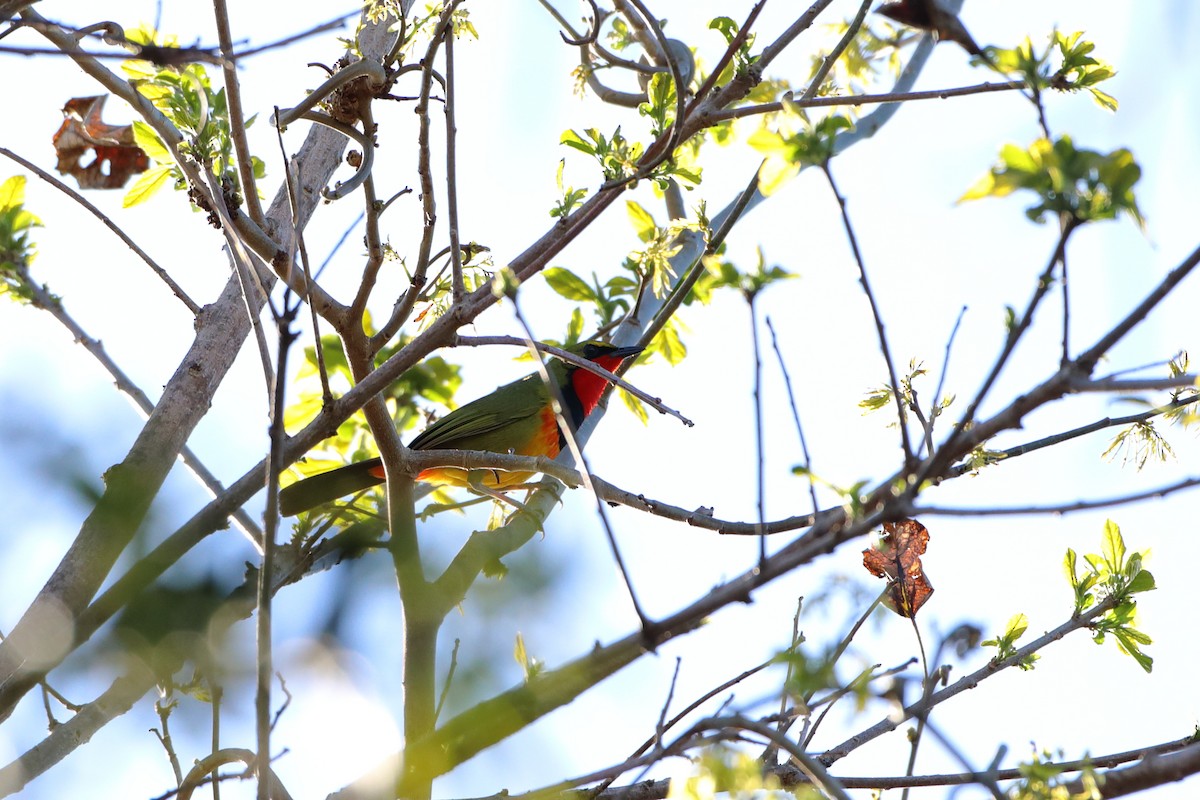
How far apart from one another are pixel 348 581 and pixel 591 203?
5.79ft

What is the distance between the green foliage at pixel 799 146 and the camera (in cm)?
178

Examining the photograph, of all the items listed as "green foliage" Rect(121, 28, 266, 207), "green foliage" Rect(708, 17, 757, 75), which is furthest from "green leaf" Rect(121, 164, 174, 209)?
"green foliage" Rect(708, 17, 757, 75)

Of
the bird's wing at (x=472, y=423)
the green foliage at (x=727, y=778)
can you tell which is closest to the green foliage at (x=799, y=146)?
the green foliage at (x=727, y=778)

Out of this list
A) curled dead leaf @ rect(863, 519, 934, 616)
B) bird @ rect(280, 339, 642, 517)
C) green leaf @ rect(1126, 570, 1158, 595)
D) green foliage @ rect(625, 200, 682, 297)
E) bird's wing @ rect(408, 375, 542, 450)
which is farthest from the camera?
bird's wing @ rect(408, 375, 542, 450)

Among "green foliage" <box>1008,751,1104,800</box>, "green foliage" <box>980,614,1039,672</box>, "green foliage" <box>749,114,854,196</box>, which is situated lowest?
"green foliage" <box>1008,751,1104,800</box>

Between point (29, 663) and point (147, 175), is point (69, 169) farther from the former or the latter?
point (29, 663)

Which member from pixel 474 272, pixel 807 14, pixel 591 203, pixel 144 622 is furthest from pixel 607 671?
pixel 807 14

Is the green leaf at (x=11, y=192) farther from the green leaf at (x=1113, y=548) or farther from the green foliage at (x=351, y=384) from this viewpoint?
the green leaf at (x=1113, y=548)

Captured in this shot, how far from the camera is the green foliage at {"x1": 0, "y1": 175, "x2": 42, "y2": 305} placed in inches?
155

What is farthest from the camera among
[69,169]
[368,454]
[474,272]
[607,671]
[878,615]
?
[368,454]

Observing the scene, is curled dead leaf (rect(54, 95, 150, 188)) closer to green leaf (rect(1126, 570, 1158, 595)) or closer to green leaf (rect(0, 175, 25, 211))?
green leaf (rect(0, 175, 25, 211))

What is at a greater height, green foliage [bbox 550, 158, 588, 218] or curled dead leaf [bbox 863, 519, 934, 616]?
green foliage [bbox 550, 158, 588, 218]

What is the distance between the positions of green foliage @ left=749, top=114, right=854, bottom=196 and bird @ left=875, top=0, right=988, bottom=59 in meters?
0.20

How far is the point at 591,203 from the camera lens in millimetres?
3387
